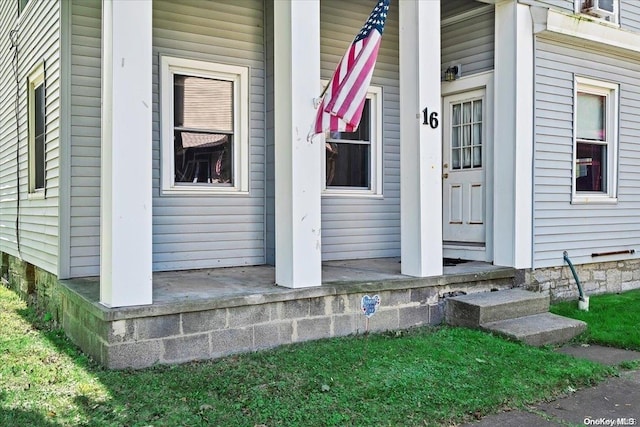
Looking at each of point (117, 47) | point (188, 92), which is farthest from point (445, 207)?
point (117, 47)

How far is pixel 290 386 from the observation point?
365 centimetres

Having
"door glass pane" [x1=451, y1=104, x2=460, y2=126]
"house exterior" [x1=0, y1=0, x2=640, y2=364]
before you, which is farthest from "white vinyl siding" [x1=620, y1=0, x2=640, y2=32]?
"door glass pane" [x1=451, y1=104, x2=460, y2=126]

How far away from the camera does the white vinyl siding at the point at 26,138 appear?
5.36 m

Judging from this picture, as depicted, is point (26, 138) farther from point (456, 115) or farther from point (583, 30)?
point (583, 30)

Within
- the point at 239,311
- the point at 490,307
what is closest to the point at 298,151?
the point at 239,311

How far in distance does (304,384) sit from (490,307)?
2263 mm

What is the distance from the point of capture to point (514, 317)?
17.4 feet

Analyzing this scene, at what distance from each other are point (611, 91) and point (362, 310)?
490 centimetres

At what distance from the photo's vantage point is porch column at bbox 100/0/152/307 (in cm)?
379

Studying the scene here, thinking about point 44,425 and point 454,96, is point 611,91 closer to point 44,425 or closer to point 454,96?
point 454,96

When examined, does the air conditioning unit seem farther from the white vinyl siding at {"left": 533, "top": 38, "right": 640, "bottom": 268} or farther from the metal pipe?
the metal pipe

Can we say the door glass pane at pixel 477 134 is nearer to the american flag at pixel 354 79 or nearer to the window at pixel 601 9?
the window at pixel 601 9

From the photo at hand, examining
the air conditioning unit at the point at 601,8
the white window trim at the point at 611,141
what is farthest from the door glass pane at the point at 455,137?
the air conditioning unit at the point at 601,8

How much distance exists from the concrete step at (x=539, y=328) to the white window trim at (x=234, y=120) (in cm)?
313
